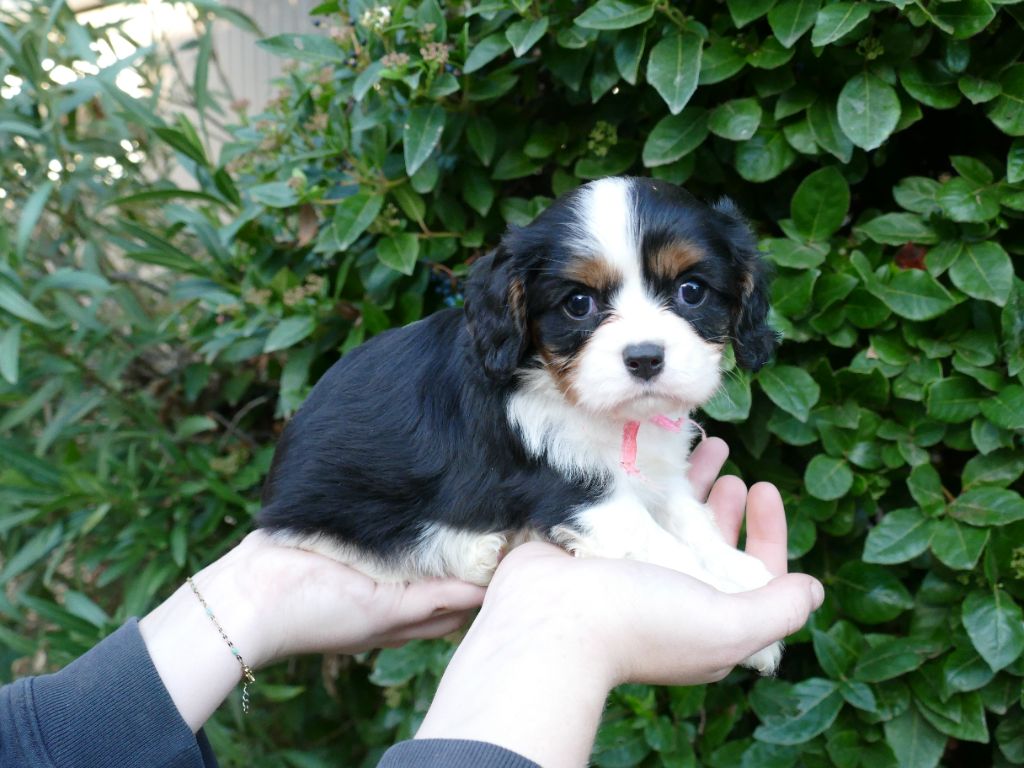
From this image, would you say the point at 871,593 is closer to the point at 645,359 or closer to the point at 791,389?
the point at 791,389

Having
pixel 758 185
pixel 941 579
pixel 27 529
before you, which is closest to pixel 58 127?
pixel 27 529

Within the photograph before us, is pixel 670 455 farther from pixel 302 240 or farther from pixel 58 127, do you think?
pixel 58 127

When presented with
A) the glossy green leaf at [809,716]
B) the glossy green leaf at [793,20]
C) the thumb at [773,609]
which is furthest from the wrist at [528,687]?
the glossy green leaf at [793,20]

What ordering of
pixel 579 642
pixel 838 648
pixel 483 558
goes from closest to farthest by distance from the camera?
pixel 579 642 < pixel 483 558 < pixel 838 648

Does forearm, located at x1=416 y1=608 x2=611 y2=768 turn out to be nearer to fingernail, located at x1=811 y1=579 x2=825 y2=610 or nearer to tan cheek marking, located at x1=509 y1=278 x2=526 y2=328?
fingernail, located at x1=811 y1=579 x2=825 y2=610

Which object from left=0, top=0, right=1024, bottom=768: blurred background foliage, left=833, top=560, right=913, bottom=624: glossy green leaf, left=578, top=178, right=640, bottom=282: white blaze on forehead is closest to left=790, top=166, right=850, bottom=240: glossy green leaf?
left=0, top=0, right=1024, bottom=768: blurred background foliage

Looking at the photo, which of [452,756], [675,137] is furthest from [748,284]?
[452,756]

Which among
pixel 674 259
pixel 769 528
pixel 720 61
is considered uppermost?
pixel 720 61
